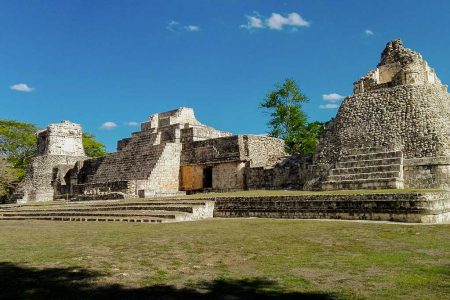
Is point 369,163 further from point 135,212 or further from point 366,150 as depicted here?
point 135,212

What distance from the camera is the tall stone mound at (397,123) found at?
43.8 feet

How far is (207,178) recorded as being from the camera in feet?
70.7

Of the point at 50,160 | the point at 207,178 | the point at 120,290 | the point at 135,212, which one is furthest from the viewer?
the point at 50,160

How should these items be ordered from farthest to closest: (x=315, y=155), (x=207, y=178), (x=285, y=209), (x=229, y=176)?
(x=207, y=178)
(x=229, y=176)
(x=315, y=155)
(x=285, y=209)

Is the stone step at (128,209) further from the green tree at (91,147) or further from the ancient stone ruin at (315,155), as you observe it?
the green tree at (91,147)

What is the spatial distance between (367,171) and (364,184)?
727 millimetres

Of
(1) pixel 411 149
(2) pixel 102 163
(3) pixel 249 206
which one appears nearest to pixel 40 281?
(3) pixel 249 206

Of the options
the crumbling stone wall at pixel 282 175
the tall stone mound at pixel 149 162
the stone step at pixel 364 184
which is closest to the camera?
the stone step at pixel 364 184

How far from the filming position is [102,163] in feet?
83.9

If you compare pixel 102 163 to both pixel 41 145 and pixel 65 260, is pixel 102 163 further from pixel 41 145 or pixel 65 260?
pixel 65 260

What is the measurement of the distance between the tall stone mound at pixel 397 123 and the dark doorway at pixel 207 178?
6860 mm

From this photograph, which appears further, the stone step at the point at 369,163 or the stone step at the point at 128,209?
the stone step at the point at 369,163

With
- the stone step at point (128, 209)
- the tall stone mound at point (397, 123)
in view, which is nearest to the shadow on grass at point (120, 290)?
the stone step at point (128, 209)

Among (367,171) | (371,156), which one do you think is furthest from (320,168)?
(367,171)
